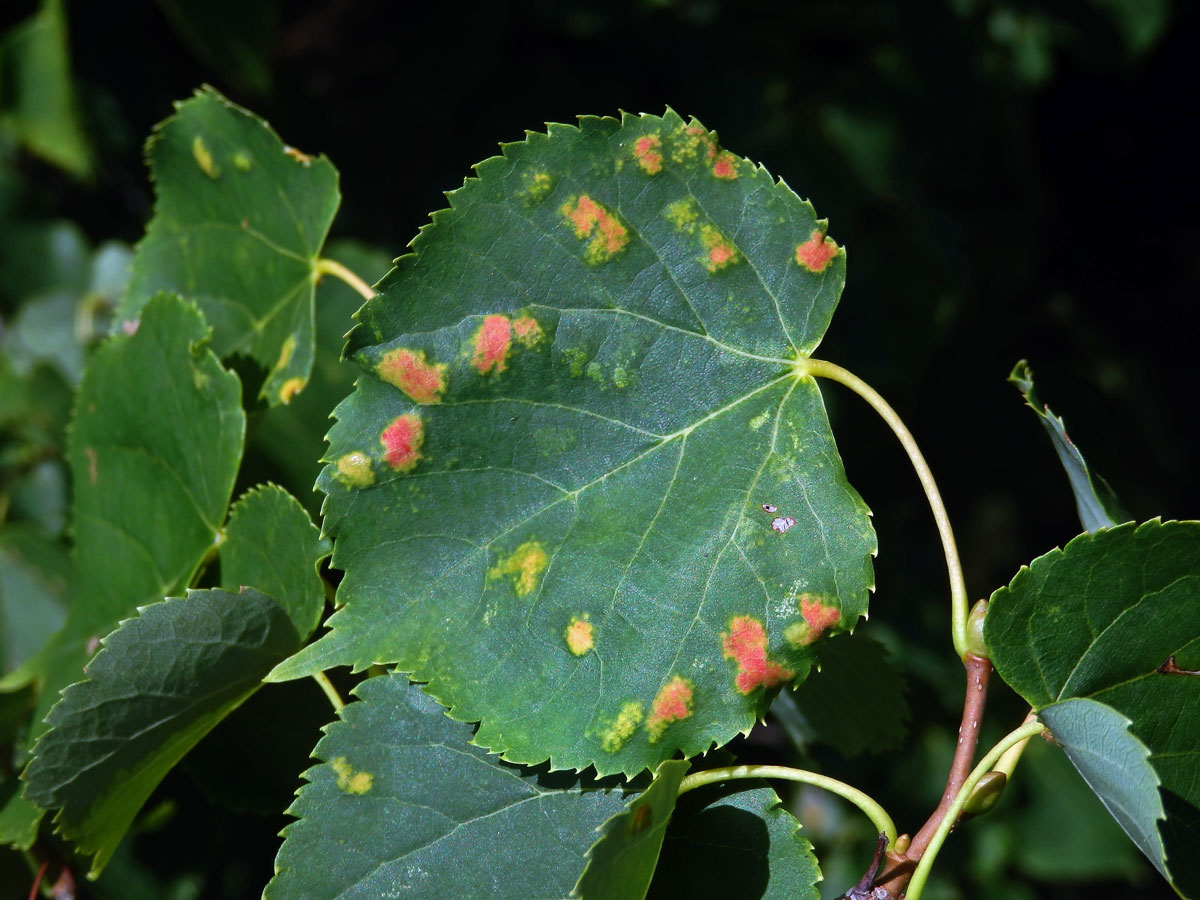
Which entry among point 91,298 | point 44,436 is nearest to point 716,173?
point 44,436

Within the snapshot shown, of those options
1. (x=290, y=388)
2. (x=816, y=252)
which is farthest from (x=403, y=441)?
(x=816, y=252)

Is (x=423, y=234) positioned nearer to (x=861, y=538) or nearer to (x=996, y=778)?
(x=861, y=538)

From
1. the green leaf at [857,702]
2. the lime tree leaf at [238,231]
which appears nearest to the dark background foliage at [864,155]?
the green leaf at [857,702]

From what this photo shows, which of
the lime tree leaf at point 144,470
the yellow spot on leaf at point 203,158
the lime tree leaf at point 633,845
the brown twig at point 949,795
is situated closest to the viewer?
the lime tree leaf at point 633,845

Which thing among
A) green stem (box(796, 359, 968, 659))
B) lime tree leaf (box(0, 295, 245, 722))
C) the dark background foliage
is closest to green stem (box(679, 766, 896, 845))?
green stem (box(796, 359, 968, 659))

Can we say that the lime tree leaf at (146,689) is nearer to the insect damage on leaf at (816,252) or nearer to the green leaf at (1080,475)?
the insect damage on leaf at (816,252)

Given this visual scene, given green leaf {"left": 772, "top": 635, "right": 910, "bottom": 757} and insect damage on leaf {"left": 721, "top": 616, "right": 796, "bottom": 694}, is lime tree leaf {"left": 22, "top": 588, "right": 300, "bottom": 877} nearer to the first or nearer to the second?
insect damage on leaf {"left": 721, "top": 616, "right": 796, "bottom": 694}
